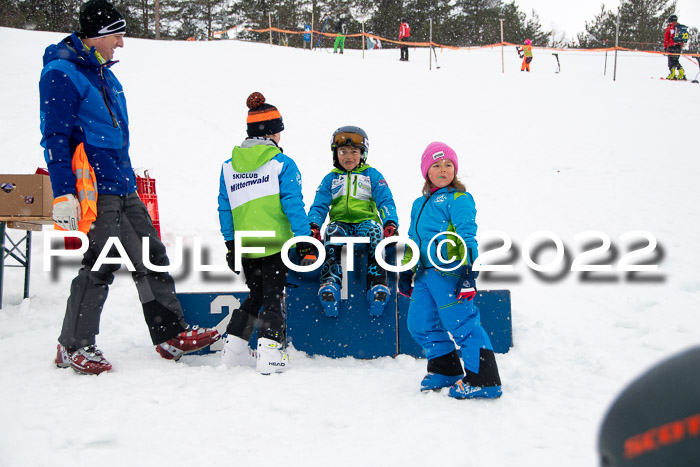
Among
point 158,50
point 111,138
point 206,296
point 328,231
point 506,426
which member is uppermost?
point 158,50

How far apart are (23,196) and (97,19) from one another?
1.83 meters

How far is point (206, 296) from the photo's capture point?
13.2 feet

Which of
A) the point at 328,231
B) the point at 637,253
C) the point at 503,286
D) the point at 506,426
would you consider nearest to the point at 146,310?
the point at 328,231

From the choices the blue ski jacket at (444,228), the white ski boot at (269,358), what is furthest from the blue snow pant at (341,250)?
the white ski boot at (269,358)

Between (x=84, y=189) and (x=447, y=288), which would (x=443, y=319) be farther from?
(x=84, y=189)

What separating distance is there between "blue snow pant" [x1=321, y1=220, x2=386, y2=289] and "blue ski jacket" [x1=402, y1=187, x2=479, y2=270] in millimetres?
470

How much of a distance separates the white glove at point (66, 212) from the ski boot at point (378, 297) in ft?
6.39

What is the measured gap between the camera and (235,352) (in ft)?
11.9

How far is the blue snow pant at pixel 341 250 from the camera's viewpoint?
3.90 metres

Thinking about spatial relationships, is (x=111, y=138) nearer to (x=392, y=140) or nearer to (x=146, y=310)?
(x=146, y=310)

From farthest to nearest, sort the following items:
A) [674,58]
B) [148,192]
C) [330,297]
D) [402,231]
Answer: [674,58], [402,231], [148,192], [330,297]

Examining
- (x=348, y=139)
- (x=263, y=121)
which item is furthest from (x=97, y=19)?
(x=348, y=139)

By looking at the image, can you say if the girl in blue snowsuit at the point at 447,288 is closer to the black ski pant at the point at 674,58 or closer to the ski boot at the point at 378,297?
the ski boot at the point at 378,297

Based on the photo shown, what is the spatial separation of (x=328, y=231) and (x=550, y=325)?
6.46ft
